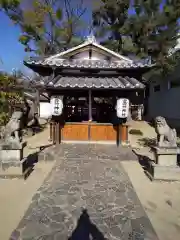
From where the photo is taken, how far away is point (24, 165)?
7230mm

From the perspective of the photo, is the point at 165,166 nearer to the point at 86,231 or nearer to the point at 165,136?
the point at 165,136

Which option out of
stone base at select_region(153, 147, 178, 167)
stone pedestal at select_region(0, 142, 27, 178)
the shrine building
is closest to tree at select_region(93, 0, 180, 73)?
the shrine building

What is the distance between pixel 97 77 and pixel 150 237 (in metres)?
9.05

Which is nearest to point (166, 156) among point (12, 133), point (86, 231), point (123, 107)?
point (86, 231)

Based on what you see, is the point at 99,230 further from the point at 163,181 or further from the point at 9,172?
the point at 9,172

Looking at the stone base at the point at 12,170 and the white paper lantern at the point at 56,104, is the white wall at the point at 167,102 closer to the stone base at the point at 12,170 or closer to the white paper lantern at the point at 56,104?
the white paper lantern at the point at 56,104

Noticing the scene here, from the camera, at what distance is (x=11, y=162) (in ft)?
22.8

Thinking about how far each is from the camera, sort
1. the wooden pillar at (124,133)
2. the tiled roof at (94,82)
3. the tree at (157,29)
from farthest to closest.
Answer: the tree at (157,29), the wooden pillar at (124,133), the tiled roof at (94,82)

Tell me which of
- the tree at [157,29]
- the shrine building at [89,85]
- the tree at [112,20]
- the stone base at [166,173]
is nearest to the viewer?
the stone base at [166,173]

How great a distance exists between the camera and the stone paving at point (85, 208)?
13.1 feet

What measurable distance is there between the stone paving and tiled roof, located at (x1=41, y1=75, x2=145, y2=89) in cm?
386

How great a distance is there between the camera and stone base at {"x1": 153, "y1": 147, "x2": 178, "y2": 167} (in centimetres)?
688

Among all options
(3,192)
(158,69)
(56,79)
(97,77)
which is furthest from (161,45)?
(3,192)

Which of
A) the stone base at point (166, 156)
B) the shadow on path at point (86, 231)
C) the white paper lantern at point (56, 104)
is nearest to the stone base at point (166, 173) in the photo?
the stone base at point (166, 156)
